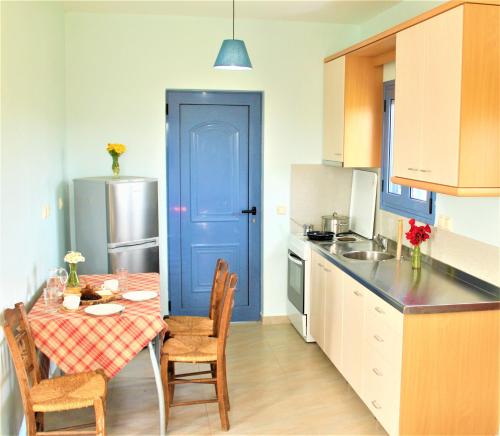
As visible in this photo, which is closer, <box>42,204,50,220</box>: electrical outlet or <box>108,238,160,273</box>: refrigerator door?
<box>42,204,50,220</box>: electrical outlet

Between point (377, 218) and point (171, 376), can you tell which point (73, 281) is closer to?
point (171, 376)

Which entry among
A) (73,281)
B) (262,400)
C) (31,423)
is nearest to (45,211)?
(73,281)

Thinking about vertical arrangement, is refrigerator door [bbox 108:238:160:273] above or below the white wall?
below

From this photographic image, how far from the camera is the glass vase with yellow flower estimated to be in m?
4.87

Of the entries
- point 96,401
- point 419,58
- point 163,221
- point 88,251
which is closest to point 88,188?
point 88,251

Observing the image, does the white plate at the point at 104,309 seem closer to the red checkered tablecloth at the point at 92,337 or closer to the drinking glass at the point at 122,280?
the red checkered tablecloth at the point at 92,337

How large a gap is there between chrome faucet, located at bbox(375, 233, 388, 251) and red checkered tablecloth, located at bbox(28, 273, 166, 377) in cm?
204

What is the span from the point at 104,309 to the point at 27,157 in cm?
102

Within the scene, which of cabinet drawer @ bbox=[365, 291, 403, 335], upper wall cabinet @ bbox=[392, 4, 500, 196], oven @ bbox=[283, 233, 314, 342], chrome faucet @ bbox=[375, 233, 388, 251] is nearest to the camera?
upper wall cabinet @ bbox=[392, 4, 500, 196]

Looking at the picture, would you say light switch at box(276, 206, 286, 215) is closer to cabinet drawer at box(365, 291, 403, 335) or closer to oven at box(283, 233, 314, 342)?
oven at box(283, 233, 314, 342)

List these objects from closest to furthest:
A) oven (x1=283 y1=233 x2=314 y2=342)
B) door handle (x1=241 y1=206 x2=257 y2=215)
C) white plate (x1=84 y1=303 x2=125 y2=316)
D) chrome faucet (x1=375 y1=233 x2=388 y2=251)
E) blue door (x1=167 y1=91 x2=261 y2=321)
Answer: white plate (x1=84 y1=303 x2=125 y2=316), chrome faucet (x1=375 y1=233 x2=388 y2=251), oven (x1=283 y1=233 x2=314 y2=342), blue door (x1=167 y1=91 x2=261 y2=321), door handle (x1=241 y1=206 x2=257 y2=215)

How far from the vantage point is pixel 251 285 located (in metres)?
5.70

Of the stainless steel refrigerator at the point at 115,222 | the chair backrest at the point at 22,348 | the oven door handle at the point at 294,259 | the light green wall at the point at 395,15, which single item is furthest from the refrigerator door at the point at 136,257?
the light green wall at the point at 395,15

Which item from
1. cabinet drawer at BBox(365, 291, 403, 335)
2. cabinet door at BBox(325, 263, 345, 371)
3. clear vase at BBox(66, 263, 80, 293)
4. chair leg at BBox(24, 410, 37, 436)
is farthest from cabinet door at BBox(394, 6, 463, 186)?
chair leg at BBox(24, 410, 37, 436)
